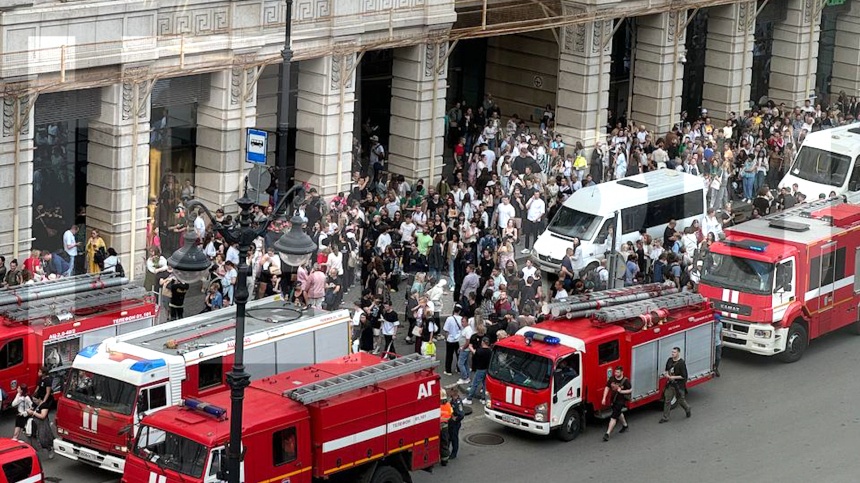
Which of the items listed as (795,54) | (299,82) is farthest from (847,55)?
(299,82)

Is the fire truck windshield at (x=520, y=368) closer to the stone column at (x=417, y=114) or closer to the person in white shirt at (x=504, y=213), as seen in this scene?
the person in white shirt at (x=504, y=213)

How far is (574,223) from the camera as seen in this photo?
42844 mm

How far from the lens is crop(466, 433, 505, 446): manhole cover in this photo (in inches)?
1292

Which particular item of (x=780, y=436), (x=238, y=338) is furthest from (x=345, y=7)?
(x=238, y=338)

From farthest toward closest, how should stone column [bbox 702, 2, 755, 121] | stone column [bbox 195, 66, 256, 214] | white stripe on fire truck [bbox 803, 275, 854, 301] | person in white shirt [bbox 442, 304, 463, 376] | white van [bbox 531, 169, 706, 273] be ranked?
1. stone column [bbox 702, 2, 755, 121]
2. stone column [bbox 195, 66, 256, 214]
3. white van [bbox 531, 169, 706, 273]
4. white stripe on fire truck [bbox 803, 275, 854, 301]
5. person in white shirt [bbox 442, 304, 463, 376]

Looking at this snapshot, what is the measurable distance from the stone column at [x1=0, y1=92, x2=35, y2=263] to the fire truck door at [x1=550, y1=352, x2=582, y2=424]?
42.7 feet

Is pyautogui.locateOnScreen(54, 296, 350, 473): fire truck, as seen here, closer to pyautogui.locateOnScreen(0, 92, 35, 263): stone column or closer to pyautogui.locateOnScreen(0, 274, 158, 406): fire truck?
pyautogui.locateOnScreen(0, 274, 158, 406): fire truck

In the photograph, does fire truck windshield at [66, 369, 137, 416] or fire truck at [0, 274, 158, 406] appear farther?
fire truck at [0, 274, 158, 406]

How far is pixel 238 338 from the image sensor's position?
2480cm

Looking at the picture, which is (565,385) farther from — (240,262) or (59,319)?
(240,262)

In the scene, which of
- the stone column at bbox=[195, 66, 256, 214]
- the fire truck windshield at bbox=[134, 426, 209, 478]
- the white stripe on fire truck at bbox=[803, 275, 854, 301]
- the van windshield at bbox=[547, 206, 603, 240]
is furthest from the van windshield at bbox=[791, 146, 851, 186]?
the fire truck windshield at bbox=[134, 426, 209, 478]

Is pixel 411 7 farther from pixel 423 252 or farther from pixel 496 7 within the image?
pixel 423 252

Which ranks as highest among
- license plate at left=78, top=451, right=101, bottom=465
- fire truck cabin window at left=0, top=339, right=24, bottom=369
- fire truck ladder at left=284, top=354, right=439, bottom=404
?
fire truck ladder at left=284, top=354, right=439, bottom=404

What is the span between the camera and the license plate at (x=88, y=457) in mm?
30156
